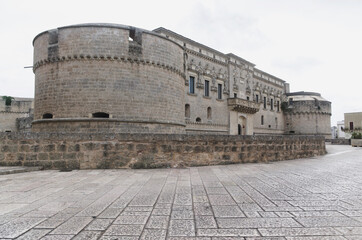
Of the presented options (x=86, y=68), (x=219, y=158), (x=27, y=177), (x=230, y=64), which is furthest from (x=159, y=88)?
(x=230, y=64)

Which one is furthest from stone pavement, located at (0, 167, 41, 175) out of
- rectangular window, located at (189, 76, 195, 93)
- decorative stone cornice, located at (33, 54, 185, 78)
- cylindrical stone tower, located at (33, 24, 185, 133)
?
rectangular window, located at (189, 76, 195, 93)

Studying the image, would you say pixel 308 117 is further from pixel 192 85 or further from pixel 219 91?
pixel 192 85

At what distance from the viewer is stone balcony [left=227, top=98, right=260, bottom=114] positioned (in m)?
29.0

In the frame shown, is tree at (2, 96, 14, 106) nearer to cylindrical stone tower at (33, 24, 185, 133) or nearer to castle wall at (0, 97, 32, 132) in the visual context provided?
castle wall at (0, 97, 32, 132)

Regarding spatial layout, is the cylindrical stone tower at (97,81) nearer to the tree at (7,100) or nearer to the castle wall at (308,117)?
the tree at (7,100)

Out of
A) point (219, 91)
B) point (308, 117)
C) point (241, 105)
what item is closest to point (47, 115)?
point (219, 91)

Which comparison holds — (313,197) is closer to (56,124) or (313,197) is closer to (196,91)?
(56,124)

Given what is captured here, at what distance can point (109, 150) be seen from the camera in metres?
7.33

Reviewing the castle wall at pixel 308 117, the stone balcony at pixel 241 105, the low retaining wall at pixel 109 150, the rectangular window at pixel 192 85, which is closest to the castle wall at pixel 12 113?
the rectangular window at pixel 192 85

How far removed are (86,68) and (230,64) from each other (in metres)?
21.0

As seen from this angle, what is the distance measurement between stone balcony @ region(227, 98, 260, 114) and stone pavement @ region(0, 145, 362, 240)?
23771mm

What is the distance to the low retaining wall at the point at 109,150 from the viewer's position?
7125mm

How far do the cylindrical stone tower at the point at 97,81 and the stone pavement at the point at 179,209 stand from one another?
7.89m

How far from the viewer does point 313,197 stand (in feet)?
13.3
